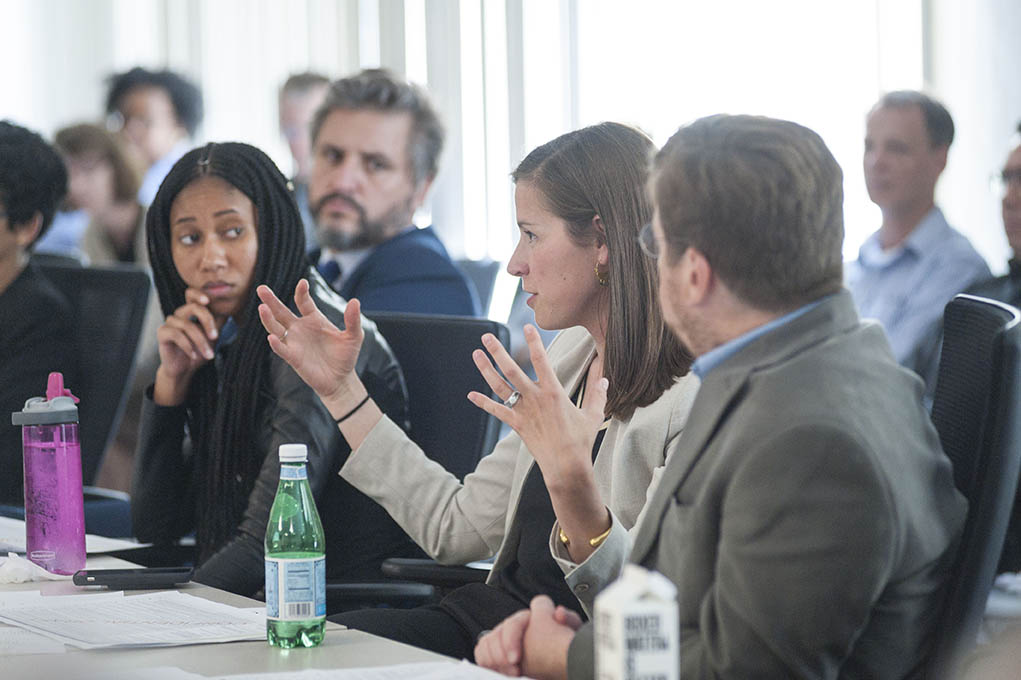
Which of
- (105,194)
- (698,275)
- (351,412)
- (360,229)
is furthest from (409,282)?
(105,194)

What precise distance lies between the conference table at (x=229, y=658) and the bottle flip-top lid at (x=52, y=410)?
519 mm

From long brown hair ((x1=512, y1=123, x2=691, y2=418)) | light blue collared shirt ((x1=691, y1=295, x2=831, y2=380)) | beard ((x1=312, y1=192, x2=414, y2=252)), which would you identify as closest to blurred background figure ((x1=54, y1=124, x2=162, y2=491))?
beard ((x1=312, y1=192, x2=414, y2=252))

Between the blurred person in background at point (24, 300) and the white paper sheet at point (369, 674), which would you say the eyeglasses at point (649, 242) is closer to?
the white paper sheet at point (369, 674)

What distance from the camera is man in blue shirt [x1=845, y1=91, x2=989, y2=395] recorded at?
11.1ft

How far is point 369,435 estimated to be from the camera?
2.01m

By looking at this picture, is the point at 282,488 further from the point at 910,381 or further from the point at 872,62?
the point at 872,62

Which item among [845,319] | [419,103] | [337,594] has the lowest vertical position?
[337,594]

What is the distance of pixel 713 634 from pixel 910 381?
1.06 feet

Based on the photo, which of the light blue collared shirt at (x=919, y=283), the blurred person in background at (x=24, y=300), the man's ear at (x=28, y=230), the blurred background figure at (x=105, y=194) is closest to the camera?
the blurred person in background at (x=24, y=300)

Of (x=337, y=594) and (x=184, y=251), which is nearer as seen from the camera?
(x=337, y=594)

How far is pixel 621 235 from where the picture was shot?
1808 mm

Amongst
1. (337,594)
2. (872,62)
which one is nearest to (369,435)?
(337,594)

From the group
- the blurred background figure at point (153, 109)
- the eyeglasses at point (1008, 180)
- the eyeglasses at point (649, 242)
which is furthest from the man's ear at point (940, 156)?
the blurred background figure at point (153, 109)

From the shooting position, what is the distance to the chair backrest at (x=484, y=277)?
3.72m
